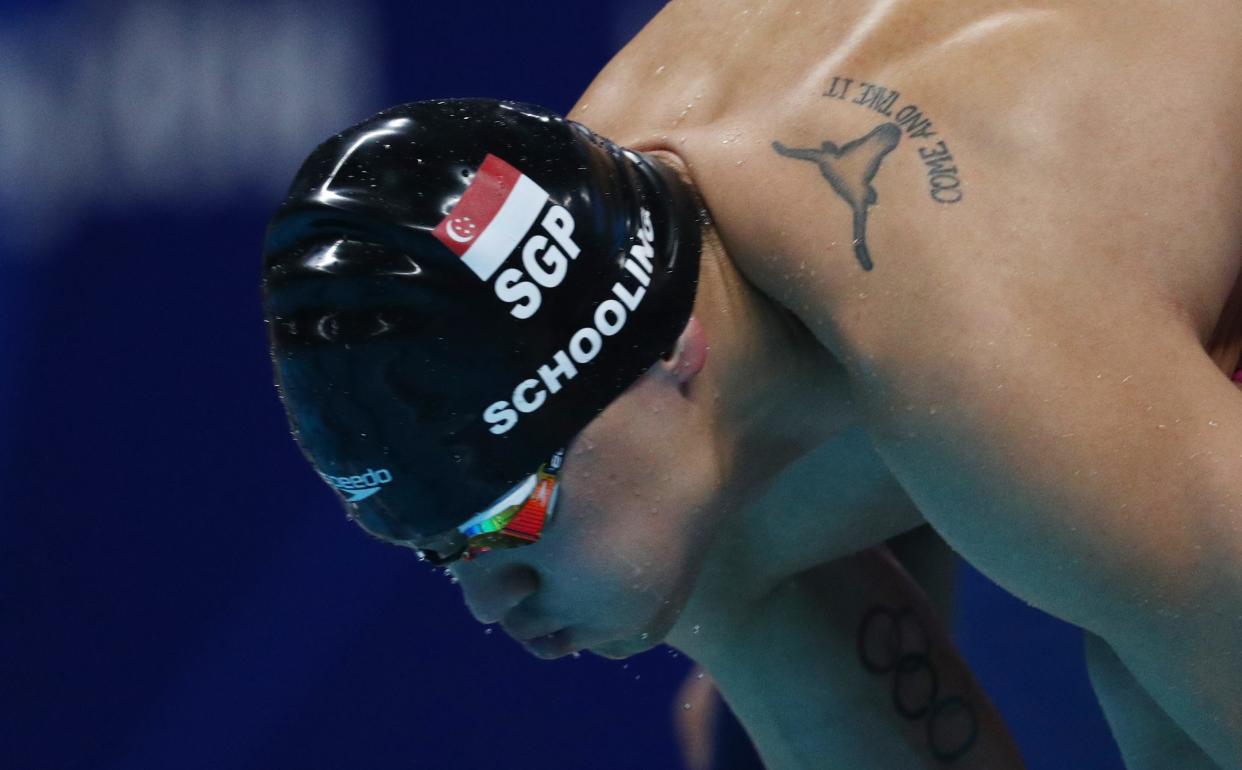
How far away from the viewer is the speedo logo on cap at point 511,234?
1050mm

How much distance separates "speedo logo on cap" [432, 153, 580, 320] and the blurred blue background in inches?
45.6

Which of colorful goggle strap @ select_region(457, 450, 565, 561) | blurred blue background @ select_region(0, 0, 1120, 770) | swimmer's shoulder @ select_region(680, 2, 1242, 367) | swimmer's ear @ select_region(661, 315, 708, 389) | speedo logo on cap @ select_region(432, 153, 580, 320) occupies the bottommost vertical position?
blurred blue background @ select_region(0, 0, 1120, 770)

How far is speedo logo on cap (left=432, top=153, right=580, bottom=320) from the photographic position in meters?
1.05

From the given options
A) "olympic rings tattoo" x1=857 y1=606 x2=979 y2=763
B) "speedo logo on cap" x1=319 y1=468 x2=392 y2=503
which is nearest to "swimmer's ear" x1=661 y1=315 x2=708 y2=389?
"speedo logo on cap" x1=319 y1=468 x2=392 y2=503

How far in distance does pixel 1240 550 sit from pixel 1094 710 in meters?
1.39

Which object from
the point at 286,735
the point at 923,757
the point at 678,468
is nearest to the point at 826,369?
the point at 678,468

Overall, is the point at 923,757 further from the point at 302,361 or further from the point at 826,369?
the point at 302,361

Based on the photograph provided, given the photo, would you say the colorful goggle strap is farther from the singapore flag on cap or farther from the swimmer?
the singapore flag on cap

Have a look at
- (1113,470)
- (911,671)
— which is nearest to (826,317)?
(1113,470)

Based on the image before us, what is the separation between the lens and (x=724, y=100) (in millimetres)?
1194

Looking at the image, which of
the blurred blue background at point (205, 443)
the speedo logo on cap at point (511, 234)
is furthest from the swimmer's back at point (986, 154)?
the blurred blue background at point (205, 443)

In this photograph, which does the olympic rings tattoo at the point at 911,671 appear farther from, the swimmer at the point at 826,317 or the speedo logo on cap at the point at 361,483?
the speedo logo on cap at the point at 361,483

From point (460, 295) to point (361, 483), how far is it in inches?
6.6

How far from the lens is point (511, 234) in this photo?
3.49 ft
